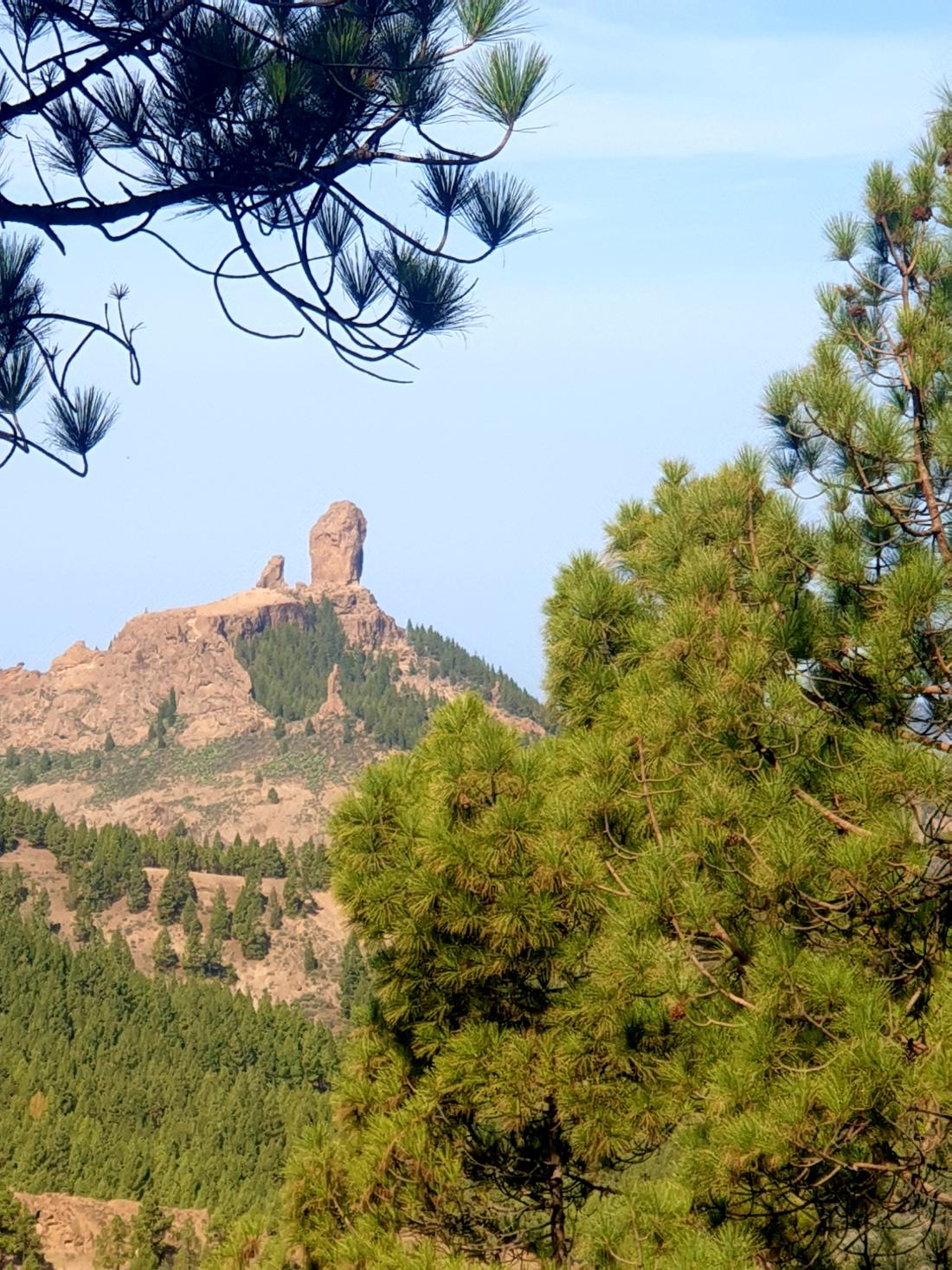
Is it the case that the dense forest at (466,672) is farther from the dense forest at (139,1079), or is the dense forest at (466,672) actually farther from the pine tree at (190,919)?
the dense forest at (139,1079)

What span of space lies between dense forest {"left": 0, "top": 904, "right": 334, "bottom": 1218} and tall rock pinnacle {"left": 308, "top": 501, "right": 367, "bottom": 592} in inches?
3666

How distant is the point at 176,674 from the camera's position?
16500 cm

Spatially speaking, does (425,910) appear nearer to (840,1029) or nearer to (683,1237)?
(683,1237)

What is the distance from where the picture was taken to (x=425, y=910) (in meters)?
7.75

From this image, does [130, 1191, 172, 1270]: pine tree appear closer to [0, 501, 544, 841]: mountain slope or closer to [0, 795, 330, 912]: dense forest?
[0, 795, 330, 912]: dense forest

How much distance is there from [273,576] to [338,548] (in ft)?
27.1

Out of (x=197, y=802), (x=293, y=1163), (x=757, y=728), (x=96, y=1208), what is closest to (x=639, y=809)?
(x=757, y=728)

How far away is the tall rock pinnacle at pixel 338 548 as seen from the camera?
172m

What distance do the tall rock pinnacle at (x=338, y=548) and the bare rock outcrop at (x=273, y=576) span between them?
142 inches

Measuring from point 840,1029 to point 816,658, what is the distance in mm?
1886

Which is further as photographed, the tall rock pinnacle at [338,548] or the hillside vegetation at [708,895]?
the tall rock pinnacle at [338,548]

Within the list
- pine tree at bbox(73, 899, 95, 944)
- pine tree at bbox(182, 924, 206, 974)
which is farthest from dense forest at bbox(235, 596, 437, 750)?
pine tree at bbox(182, 924, 206, 974)

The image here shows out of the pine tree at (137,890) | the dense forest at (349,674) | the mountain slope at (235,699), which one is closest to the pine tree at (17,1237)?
the pine tree at (137,890)

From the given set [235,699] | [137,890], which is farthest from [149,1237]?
[235,699]
